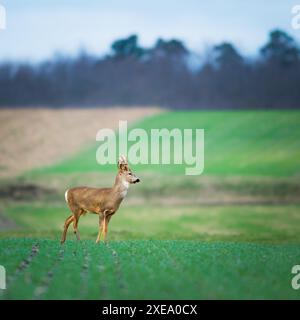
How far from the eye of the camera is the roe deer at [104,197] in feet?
53.5

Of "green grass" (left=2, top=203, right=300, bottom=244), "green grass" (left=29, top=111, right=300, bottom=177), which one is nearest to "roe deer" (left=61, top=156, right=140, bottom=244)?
"green grass" (left=2, top=203, right=300, bottom=244)

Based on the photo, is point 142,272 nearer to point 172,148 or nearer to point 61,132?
point 172,148

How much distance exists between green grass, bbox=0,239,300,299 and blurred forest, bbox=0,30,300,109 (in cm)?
5325

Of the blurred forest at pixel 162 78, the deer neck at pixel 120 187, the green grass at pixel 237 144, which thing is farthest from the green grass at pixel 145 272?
the blurred forest at pixel 162 78

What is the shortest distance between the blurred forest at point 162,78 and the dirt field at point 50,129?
0.89m

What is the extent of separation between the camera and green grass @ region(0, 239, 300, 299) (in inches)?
515

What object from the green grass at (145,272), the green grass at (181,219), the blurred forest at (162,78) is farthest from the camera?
the blurred forest at (162,78)

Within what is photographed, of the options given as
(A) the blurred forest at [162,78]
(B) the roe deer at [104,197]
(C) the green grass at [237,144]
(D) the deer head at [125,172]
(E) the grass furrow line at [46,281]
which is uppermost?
(A) the blurred forest at [162,78]

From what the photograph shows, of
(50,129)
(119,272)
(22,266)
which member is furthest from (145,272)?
(50,129)

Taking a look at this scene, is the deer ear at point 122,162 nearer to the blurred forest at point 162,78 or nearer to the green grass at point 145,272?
the green grass at point 145,272

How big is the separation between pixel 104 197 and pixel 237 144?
4645 cm

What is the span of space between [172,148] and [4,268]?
136 ft

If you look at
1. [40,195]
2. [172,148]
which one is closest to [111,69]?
[172,148]

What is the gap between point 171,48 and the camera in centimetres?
7225
